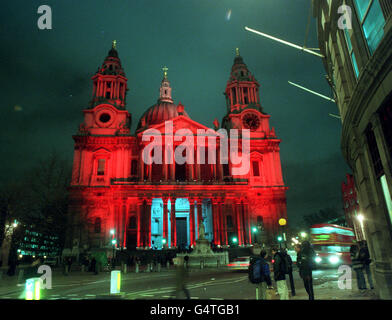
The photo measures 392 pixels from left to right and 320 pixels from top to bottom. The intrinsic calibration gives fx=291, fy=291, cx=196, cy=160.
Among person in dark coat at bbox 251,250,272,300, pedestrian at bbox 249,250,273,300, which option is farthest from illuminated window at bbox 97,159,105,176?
pedestrian at bbox 249,250,273,300

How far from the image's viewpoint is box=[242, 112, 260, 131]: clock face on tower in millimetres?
54094

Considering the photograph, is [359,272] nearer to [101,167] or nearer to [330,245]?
[330,245]

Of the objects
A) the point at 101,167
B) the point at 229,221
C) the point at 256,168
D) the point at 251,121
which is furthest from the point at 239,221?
the point at 101,167

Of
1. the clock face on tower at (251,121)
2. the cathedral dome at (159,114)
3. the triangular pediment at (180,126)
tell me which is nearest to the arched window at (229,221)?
the triangular pediment at (180,126)

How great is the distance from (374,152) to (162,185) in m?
35.2

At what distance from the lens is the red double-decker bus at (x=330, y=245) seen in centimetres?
2234

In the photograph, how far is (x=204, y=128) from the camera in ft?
164

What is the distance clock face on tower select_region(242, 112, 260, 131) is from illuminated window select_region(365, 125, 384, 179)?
1710 inches

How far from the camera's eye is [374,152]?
10.5m

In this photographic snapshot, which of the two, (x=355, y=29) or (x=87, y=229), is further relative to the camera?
(x=87, y=229)
